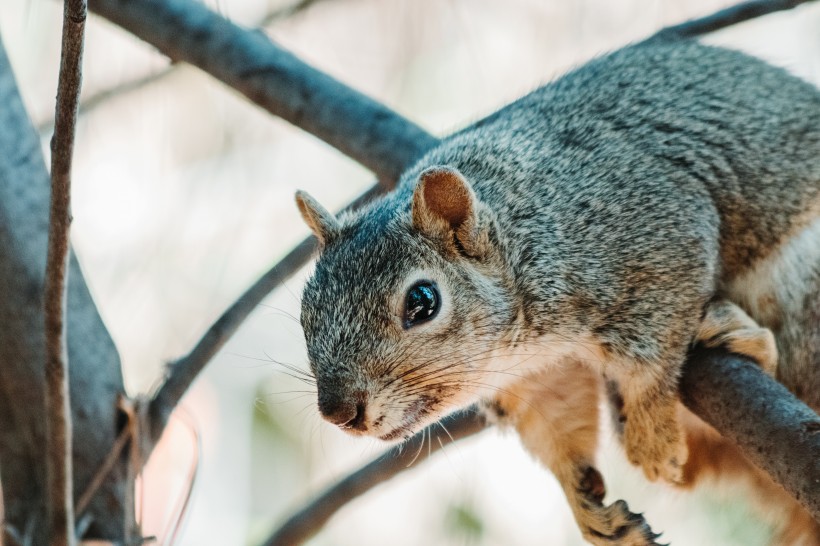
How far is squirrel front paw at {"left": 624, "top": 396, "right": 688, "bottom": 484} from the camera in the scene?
2246 millimetres

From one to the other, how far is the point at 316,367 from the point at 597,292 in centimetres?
66

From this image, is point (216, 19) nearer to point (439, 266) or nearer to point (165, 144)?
point (165, 144)

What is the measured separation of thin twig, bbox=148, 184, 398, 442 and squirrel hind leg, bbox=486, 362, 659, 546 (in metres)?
0.62

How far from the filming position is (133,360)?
3.40 metres

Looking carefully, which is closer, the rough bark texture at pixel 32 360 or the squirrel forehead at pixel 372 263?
the squirrel forehead at pixel 372 263

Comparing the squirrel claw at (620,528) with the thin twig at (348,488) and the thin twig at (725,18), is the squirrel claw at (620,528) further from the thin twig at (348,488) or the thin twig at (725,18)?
the thin twig at (725,18)

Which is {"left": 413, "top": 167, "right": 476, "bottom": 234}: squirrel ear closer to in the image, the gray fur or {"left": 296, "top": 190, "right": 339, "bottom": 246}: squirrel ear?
the gray fur

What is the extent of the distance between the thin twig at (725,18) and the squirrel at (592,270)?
2.6 inches

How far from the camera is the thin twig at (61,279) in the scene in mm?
1406

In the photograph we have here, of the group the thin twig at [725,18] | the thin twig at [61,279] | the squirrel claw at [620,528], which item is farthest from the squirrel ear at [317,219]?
the thin twig at [725,18]

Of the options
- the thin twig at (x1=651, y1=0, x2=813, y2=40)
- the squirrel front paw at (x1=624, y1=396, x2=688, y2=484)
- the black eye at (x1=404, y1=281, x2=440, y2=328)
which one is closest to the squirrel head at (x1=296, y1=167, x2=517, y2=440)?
the black eye at (x1=404, y1=281, x2=440, y2=328)

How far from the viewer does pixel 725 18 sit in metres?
2.61

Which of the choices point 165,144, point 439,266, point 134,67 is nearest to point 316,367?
point 439,266

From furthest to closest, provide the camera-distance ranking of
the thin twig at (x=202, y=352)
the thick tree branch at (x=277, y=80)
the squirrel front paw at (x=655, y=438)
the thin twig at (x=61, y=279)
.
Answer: the thick tree branch at (x=277, y=80) < the thin twig at (x=202, y=352) < the squirrel front paw at (x=655, y=438) < the thin twig at (x=61, y=279)
